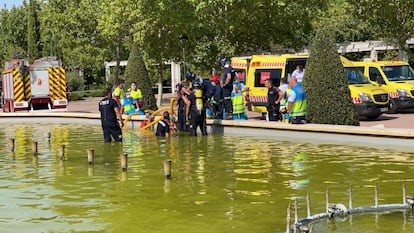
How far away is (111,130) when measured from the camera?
18531 mm

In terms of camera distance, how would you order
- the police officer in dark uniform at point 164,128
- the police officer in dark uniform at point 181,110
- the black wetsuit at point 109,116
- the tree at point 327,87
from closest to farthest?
the black wetsuit at point 109,116 → the tree at point 327,87 → the police officer in dark uniform at point 164,128 → the police officer in dark uniform at point 181,110

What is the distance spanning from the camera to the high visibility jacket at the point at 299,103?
19500 millimetres

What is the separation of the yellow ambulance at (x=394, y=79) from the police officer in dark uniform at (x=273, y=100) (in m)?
5.05

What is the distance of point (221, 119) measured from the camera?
2256 cm

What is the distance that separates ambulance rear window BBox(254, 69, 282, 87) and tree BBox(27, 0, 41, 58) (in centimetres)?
4960

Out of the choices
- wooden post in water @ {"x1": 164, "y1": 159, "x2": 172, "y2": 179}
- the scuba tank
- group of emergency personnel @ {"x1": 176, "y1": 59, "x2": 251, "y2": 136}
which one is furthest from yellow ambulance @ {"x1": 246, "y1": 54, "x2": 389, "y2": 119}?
wooden post in water @ {"x1": 164, "y1": 159, "x2": 172, "y2": 179}

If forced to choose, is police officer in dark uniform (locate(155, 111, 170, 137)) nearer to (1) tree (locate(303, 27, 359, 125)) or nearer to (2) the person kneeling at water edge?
(1) tree (locate(303, 27, 359, 125))

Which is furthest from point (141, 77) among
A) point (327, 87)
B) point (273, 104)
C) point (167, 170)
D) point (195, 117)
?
point (167, 170)

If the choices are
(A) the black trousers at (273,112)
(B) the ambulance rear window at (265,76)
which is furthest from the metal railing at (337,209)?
(B) the ambulance rear window at (265,76)

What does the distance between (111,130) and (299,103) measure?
4.88 metres

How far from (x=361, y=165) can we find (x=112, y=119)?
6.64m

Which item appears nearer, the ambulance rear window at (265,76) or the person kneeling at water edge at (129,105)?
the ambulance rear window at (265,76)

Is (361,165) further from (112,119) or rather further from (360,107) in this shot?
(360,107)

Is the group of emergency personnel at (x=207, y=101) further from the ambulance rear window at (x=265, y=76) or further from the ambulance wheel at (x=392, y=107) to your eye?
the ambulance wheel at (x=392, y=107)
